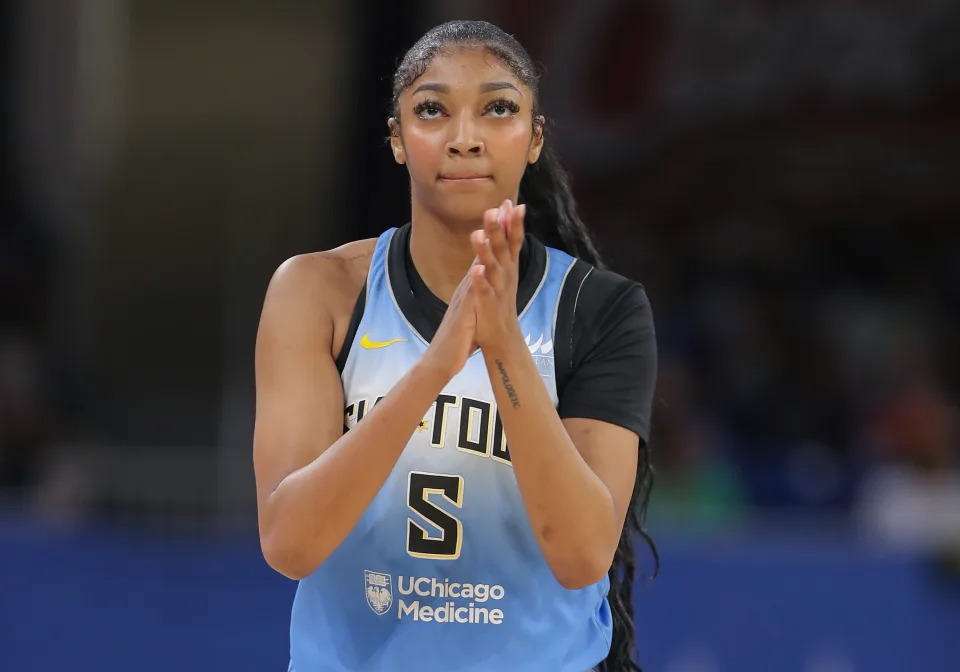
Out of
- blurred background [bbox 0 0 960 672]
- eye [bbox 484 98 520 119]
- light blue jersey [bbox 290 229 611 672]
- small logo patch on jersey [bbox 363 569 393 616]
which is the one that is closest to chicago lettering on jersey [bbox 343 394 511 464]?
light blue jersey [bbox 290 229 611 672]

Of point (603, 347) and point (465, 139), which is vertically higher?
point (465, 139)

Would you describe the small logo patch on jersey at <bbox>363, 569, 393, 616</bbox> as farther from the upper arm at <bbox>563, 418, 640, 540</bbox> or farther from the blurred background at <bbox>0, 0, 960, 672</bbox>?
the blurred background at <bbox>0, 0, 960, 672</bbox>

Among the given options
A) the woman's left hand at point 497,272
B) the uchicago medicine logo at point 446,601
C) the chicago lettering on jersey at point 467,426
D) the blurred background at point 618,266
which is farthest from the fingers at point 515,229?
the blurred background at point 618,266

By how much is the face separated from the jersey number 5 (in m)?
0.42

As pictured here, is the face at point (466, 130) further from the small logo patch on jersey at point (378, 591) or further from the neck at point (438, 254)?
the small logo patch on jersey at point (378, 591)

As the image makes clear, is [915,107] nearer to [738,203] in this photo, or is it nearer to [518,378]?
[738,203]

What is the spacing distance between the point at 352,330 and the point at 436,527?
0.34 metres

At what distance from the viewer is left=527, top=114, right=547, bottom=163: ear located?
2.30 metres

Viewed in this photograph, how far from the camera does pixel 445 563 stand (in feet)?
7.28

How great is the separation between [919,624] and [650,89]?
395 centimetres

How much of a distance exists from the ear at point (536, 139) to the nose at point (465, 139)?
15cm

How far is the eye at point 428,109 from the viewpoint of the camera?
2.19 meters

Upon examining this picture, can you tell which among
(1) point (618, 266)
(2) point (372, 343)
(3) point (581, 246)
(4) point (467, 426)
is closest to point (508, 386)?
(4) point (467, 426)

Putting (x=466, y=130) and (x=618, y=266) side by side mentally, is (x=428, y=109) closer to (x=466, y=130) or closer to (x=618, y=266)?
(x=466, y=130)
